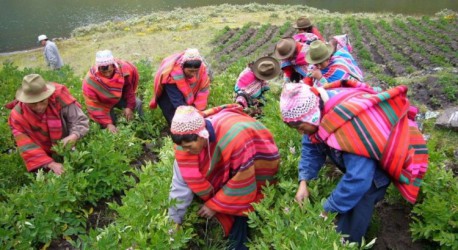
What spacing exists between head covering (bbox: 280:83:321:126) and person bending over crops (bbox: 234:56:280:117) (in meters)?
2.55

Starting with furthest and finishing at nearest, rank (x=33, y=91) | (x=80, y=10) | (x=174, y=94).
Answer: (x=80, y=10) → (x=174, y=94) → (x=33, y=91)

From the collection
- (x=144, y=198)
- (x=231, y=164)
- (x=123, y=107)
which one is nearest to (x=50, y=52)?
(x=123, y=107)

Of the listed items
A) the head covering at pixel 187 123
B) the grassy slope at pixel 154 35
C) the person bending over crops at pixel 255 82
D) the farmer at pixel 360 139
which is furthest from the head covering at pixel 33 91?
the grassy slope at pixel 154 35

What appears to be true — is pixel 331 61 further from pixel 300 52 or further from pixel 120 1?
pixel 120 1

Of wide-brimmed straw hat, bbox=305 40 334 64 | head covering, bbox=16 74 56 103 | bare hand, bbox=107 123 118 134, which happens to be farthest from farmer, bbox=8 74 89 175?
wide-brimmed straw hat, bbox=305 40 334 64

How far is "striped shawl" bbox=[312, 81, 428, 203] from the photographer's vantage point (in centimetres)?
230

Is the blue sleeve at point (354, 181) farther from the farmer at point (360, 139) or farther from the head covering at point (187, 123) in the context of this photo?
the head covering at point (187, 123)

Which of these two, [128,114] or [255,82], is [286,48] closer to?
[255,82]

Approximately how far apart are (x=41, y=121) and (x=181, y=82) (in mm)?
1623

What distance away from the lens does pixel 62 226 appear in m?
3.37

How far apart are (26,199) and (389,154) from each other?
289 centimetres

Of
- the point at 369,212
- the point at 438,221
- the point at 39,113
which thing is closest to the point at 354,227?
the point at 369,212

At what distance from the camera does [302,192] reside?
9.08 feet

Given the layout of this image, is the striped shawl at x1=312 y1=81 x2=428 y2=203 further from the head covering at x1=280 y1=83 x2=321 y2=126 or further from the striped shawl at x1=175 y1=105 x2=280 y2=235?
the striped shawl at x1=175 y1=105 x2=280 y2=235
